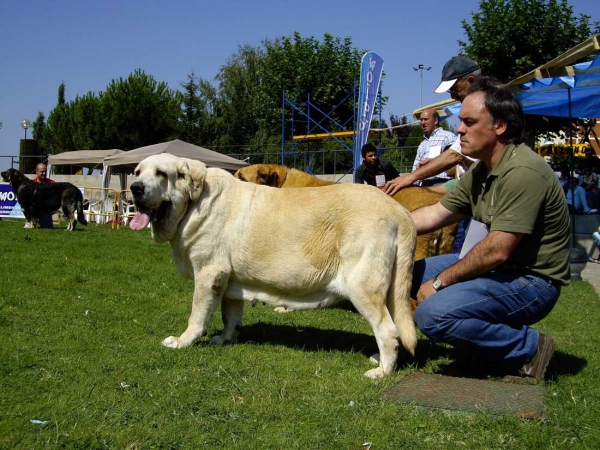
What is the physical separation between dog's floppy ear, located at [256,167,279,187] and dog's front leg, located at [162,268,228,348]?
3.31 meters

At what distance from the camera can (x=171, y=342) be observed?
479 cm

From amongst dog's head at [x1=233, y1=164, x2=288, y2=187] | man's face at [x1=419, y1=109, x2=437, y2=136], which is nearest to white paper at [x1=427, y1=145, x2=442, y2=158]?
man's face at [x1=419, y1=109, x2=437, y2=136]

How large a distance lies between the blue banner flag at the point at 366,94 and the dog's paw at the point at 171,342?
10.6 meters

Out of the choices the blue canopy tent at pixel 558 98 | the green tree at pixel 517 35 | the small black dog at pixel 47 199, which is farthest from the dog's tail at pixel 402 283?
the green tree at pixel 517 35

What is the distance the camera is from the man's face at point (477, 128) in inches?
162

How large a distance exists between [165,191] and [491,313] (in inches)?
102

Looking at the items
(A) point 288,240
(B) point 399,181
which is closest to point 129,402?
(A) point 288,240

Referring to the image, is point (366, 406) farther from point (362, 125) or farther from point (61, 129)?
point (61, 129)

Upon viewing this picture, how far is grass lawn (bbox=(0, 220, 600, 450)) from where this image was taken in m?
3.07

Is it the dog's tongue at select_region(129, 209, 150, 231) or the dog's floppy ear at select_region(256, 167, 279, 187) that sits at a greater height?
the dog's floppy ear at select_region(256, 167, 279, 187)

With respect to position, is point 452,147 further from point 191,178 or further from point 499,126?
point 191,178

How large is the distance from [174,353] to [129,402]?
43.1 inches

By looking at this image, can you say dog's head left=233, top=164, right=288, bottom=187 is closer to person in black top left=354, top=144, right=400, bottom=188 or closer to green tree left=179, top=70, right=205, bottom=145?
person in black top left=354, top=144, right=400, bottom=188

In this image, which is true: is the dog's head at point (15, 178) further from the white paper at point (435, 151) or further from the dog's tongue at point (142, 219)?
the dog's tongue at point (142, 219)
